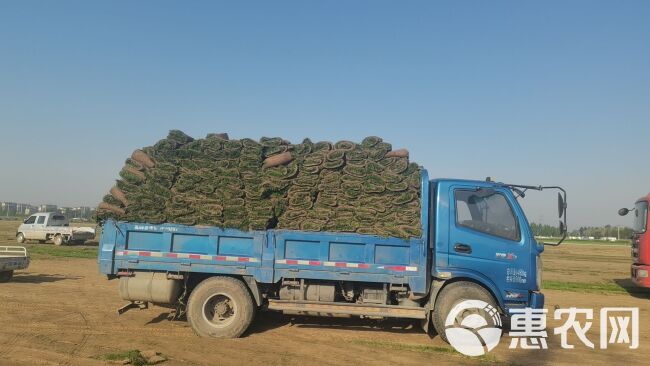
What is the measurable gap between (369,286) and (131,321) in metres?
4.61

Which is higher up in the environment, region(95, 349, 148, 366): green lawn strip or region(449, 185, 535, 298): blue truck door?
region(449, 185, 535, 298): blue truck door

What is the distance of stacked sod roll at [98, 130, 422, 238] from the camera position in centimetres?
761

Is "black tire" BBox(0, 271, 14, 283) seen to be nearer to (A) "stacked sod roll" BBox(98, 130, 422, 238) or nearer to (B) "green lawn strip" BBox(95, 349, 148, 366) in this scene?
(A) "stacked sod roll" BBox(98, 130, 422, 238)

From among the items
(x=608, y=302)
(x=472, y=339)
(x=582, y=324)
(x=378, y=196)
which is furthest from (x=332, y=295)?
(x=608, y=302)

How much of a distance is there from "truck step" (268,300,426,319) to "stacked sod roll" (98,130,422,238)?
4.11ft

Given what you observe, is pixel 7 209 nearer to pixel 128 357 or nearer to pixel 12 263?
pixel 12 263

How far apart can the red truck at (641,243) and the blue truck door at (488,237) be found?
795 cm

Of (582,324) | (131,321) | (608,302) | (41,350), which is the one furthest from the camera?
(608,302)

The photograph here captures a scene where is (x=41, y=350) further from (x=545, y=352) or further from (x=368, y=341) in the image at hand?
(x=545, y=352)

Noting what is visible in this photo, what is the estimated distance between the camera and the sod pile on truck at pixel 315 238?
7484mm

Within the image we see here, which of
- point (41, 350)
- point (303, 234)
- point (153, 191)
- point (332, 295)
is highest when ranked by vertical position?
point (153, 191)

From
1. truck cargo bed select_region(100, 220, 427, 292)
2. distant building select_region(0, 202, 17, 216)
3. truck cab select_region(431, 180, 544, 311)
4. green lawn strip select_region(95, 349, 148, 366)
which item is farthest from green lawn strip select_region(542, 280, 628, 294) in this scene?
distant building select_region(0, 202, 17, 216)

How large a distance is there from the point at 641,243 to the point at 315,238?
11432 millimetres

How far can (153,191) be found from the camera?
26.1 feet
